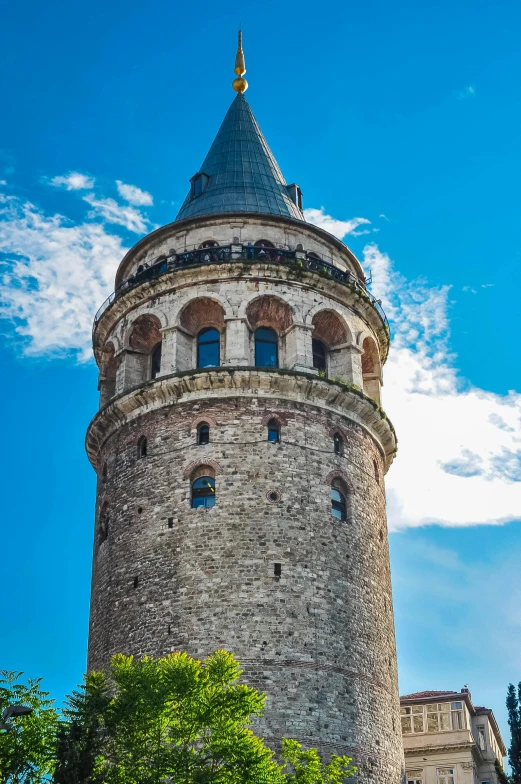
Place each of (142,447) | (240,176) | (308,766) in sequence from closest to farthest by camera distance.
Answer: (308,766) → (142,447) → (240,176)

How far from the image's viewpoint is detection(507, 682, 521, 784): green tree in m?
39.8

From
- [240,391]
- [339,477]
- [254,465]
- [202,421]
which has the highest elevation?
[240,391]

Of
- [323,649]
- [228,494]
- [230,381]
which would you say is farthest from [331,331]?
[323,649]

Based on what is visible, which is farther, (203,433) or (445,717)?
(445,717)

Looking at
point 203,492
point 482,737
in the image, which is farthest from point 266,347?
point 482,737

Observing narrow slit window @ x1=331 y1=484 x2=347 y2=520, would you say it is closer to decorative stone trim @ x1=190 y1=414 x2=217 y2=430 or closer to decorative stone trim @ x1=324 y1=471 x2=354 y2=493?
decorative stone trim @ x1=324 y1=471 x2=354 y2=493

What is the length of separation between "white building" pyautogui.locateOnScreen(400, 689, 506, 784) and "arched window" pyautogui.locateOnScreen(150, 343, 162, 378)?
60.1 ft

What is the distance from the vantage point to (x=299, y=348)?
3675cm

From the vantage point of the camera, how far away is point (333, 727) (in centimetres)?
3116

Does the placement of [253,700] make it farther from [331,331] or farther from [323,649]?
[331,331]

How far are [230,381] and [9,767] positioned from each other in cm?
1385

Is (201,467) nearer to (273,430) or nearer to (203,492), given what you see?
(203,492)

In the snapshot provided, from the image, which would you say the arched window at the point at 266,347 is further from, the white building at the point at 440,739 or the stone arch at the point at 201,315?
the white building at the point at 440,739

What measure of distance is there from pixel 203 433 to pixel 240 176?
1127cm
